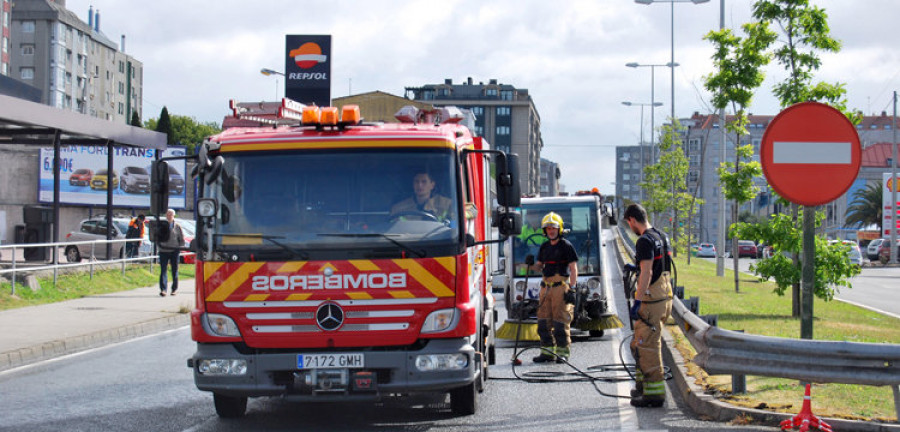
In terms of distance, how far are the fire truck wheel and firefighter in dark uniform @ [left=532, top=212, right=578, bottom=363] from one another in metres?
3.39

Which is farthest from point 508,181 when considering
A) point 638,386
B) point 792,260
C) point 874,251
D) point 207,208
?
point 874,251

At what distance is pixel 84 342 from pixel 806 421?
1003 cm

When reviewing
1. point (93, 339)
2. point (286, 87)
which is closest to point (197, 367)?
point (93, 339)

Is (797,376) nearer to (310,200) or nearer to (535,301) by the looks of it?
(310,200)

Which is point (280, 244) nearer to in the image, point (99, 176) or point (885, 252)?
point (99, 176)

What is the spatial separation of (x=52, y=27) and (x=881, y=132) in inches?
4058

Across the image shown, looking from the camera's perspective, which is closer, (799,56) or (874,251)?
(799,56)

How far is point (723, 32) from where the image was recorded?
2070 centimetres

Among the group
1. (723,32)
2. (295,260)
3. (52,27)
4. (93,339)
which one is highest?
(52,27)

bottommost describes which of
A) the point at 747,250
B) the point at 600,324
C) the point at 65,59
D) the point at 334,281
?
the point at 747,250

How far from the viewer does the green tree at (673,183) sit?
48438 mm

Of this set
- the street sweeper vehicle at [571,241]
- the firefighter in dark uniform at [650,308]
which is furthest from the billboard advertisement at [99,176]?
the firefighter in dark uniform at [650,308]

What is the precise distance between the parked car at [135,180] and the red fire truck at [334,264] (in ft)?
148

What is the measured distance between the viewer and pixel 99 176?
49.9 meters
